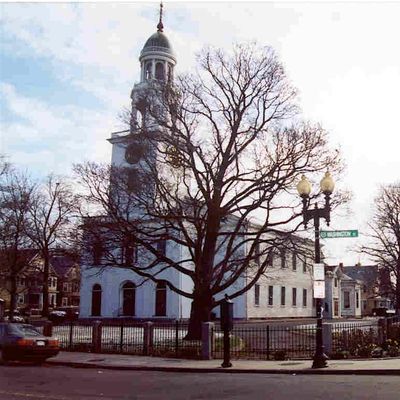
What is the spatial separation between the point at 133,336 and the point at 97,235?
6374 millimetres

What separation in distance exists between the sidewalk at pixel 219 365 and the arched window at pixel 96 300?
39079mm

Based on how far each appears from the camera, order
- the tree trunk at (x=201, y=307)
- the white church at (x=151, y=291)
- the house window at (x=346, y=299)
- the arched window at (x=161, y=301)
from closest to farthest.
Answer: the tree trunk at (x=201, y=307) → the white church at (x=151, y=291) → the arched window at (x=161, y=301) → the house window at (x=346, y=299)

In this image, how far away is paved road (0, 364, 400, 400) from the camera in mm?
11789

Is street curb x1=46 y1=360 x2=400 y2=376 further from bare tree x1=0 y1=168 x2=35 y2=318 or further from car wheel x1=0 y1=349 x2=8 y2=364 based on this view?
bare tree x1=0 y1=168 x2=35 y2=318

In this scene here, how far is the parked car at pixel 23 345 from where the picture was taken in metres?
20.1

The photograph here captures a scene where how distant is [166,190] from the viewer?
30719 millimetres

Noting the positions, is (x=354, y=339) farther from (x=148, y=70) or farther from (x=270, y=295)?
(x=270, y=295)

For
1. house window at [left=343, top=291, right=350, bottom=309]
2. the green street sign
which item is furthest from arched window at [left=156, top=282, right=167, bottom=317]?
house window at [left=343, top=291, right=350, bottom=309]

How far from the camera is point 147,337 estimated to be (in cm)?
2412

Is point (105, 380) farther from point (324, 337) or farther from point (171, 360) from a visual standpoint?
point (324, 337)

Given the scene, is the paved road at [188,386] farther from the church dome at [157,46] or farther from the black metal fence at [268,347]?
the church dome at [157,46]

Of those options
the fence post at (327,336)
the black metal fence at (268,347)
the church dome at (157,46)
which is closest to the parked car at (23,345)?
the black metal fence at (268,347)

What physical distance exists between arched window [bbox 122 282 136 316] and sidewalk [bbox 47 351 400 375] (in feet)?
121

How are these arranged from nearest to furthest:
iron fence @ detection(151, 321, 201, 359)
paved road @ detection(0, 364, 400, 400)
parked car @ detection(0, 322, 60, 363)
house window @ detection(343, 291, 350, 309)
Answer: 1. paved road @ detection(0, 364, 400, 400)
2. parked car @ detection(0, 322, 60, 363)
3. iron fence @ detection(151, 321, 201, 359)
4. house window @ detection(343, 291, 350, 309)
